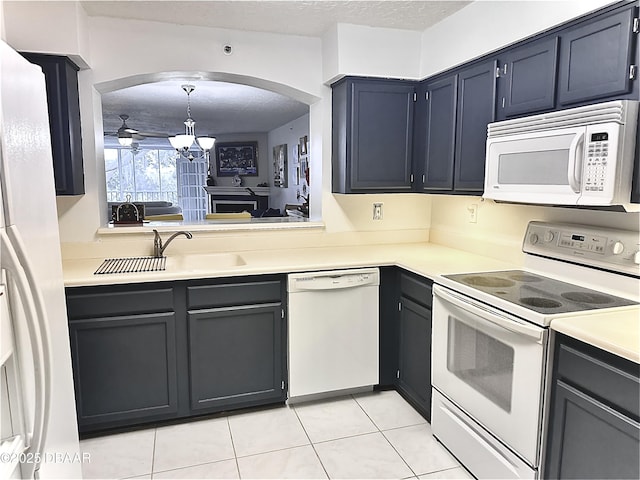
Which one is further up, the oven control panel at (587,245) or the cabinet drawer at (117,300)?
the oven control panel at (587,245)

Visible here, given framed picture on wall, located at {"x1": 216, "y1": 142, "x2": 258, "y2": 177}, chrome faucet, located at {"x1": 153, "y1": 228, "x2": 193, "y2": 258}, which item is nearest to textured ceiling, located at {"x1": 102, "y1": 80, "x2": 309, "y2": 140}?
framed picture on wall, located at {"x1": 216, "y1": 142, "x2": 258, "y2": 177}

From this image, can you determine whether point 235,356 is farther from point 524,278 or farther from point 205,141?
point 205,141

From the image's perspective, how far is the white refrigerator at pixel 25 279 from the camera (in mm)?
1146

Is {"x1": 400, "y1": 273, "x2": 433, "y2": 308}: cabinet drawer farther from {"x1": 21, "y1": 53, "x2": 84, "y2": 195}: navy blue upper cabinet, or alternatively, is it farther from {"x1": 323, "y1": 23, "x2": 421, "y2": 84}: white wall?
{"x1": 21, "y1": 53, "x2": 84, "y2": 195}: navy blue upper cabinet

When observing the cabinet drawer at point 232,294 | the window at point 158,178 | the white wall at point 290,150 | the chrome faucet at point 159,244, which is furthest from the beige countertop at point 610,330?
the window at point 158,178

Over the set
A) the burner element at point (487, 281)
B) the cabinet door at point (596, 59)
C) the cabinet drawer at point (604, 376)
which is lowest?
the cabinet drawer at point (604, 376)

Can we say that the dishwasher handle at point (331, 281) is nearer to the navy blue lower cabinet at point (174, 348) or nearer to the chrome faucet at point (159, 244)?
the navy blue lower cabinet at point (174, 348)

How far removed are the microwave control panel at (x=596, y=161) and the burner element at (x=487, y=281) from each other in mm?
596

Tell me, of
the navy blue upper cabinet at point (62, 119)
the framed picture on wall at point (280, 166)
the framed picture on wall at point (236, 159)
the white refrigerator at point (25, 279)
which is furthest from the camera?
the framed picture on wall at point (236, 159)

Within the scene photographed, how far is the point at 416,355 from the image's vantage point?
8.35ft

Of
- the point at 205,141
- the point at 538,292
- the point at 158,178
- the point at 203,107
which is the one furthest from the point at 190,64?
the point at 158,178

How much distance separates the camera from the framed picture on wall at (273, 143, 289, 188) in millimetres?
7852

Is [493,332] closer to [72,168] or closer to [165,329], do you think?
[165,329]

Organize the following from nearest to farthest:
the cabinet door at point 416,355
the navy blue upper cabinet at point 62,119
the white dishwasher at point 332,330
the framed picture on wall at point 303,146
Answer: the navy blue upper cabinet at point 62,119 → the cabinet door at point 416,355 → the white dishwasher at point 332,330 → the framed picture on wall at point 303,146
